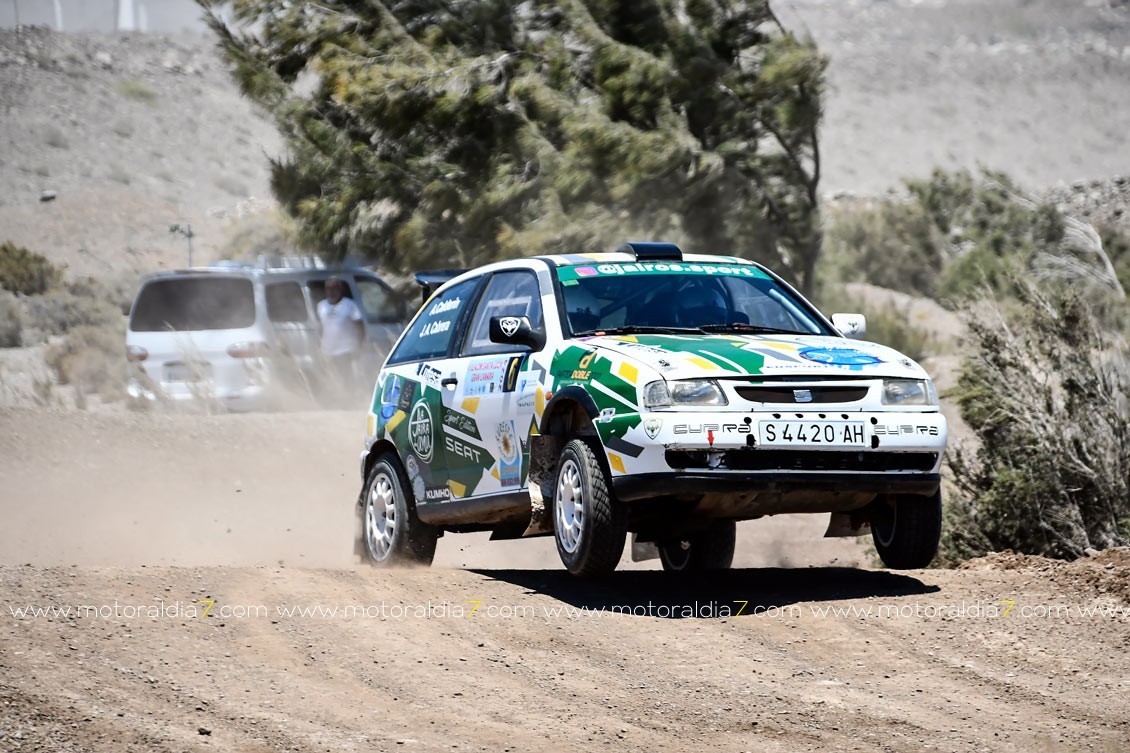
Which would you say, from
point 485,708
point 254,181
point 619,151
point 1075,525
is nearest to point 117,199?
point 254,181

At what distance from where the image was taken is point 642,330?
7.98 m

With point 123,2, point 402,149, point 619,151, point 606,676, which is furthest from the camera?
point 123,2

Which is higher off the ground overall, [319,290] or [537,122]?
[537,122]

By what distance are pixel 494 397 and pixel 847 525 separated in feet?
6.59

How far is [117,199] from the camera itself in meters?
54.3

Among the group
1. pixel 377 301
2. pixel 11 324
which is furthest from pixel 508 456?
pixel 11 324

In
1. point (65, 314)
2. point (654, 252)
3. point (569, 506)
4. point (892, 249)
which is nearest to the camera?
point (569, 506)

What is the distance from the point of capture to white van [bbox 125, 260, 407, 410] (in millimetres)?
17969

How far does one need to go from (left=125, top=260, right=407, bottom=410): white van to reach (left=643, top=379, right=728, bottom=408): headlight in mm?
11699

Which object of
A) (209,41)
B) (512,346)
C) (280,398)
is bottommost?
(280,398)

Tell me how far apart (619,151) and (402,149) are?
12.8ft

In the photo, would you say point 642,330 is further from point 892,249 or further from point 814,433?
point 892,249

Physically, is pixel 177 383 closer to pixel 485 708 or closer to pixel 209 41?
pixel 485 708

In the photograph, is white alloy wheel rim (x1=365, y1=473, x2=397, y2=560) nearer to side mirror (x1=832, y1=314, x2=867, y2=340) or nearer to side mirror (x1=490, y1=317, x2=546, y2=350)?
side mirror (x1=490, y1=317, x2=546, y2=350)
